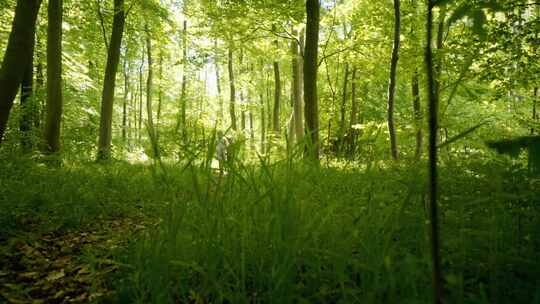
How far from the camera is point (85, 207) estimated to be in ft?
12.6

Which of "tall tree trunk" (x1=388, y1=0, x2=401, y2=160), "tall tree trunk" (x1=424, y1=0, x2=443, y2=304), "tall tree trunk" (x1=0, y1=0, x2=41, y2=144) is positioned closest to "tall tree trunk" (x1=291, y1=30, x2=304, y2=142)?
"tall tree trunk" (x1=388, y1=0, x2=401, y2=160)

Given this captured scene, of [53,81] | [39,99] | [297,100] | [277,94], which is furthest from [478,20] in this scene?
[277,94]

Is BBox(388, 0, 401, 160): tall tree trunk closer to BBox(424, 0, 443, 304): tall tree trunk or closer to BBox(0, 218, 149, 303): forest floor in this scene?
BBox(0, 218, 149, 303): forest floor

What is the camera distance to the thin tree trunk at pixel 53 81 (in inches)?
312

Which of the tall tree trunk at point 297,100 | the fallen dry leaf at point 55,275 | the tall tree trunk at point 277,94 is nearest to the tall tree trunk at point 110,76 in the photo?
the tall tree trunk at point 297,100

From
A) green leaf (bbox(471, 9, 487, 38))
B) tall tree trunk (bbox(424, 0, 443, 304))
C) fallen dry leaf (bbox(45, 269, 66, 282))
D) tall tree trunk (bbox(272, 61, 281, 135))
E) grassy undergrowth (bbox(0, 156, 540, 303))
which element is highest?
tall tree trunk (bbox(272, 61, 281, 135))

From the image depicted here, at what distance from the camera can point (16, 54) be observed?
4.33m

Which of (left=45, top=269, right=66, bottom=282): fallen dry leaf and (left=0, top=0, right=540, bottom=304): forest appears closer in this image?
(left=0, top=0, right=540, bottom=304): forest

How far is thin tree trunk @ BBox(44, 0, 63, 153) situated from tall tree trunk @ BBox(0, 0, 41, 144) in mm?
3893

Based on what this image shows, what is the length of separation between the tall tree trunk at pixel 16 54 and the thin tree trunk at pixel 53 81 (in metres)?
3.89

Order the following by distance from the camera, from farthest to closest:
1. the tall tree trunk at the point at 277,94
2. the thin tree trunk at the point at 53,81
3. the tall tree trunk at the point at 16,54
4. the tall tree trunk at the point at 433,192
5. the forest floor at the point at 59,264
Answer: the tall tree trunk at the point at 277,94 < the thin tree trunk at the point at 53,81 < the tall tree trunk at the point at 16,54 < the forest floor at the point at 59,264 < the tall tree trunk at the point at 433,192

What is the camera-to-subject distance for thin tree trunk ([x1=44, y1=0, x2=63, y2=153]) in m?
7.92

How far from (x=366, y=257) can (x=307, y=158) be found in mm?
1024

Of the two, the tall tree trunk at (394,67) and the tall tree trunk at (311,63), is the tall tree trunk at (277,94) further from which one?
the tall tree trunk at (311,63)
